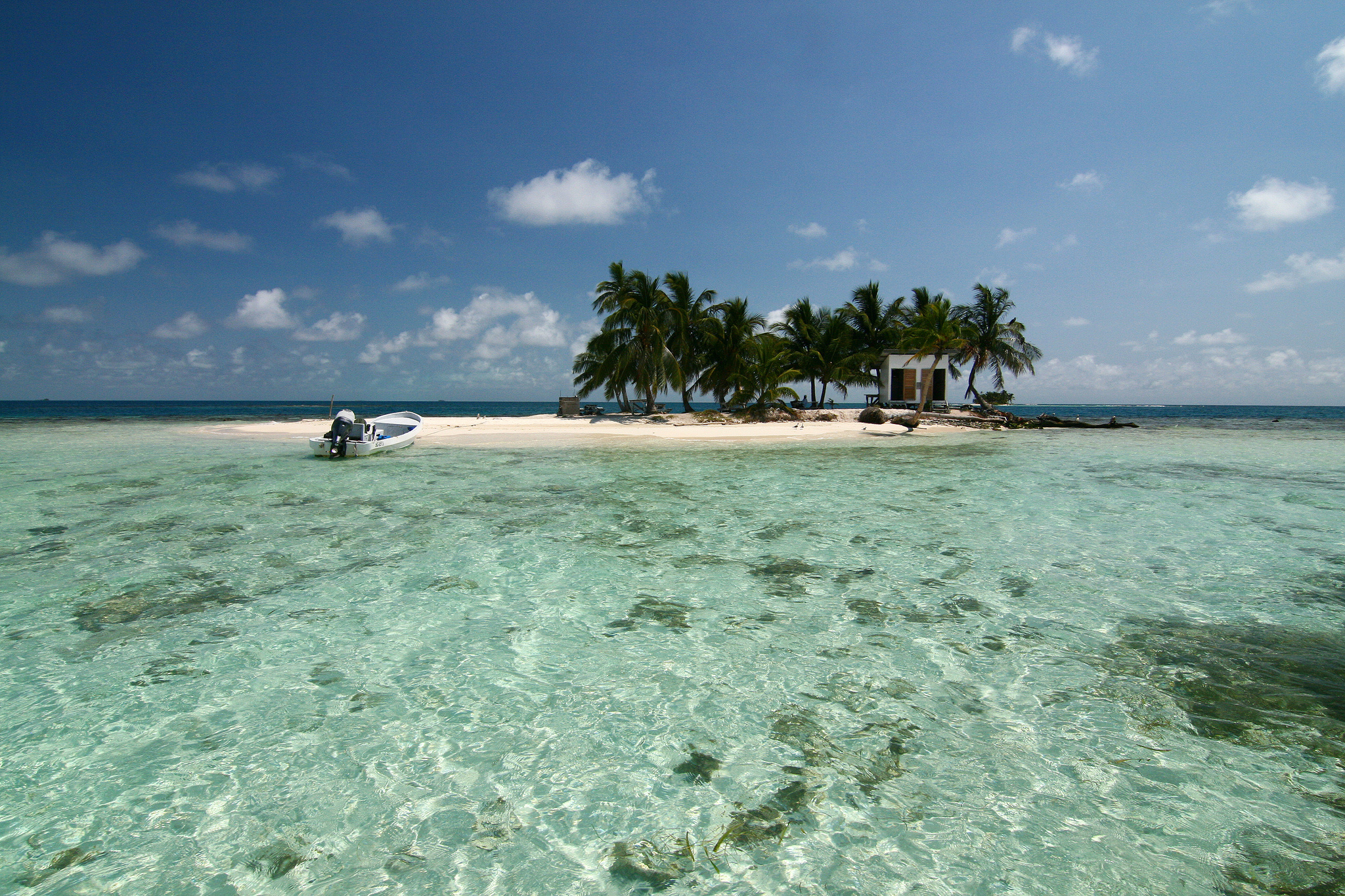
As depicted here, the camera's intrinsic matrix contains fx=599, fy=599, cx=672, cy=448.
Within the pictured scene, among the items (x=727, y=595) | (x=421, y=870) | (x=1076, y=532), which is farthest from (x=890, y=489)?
(x=421, y=870)

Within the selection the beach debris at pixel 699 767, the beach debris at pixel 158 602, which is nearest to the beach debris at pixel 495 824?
the beach debris at pixel 699 767

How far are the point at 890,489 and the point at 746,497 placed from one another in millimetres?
3047

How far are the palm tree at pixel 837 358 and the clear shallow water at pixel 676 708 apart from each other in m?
25.2

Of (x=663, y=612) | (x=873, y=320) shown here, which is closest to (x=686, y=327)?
(x=873, y=320)

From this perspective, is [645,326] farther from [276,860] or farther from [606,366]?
[276,860]

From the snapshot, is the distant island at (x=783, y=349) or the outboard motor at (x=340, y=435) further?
the distant island at (x=783, y=349)

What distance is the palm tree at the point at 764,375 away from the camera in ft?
96.3

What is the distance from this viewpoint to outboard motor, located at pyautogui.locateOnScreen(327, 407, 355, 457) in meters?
16.9

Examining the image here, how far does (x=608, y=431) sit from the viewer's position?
27766mm

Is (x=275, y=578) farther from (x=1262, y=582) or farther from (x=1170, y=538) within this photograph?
(x=1170, y=538)

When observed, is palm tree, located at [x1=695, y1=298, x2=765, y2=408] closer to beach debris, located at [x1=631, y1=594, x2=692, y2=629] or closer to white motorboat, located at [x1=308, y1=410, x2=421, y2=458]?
white motorboat, located at [x1=308, y1=410, x2=421, y2=458]

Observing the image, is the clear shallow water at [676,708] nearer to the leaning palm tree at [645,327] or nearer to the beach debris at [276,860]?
the beach debris at [276,860]

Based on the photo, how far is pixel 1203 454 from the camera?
1947 centimetres

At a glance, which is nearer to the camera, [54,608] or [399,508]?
[54,608]
